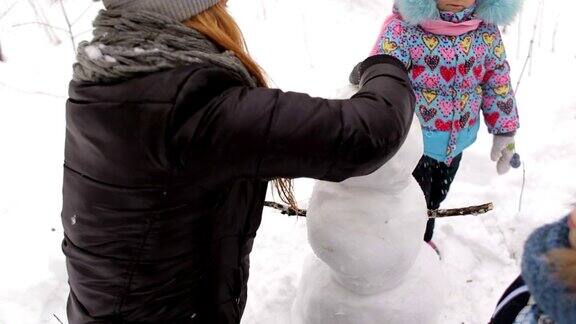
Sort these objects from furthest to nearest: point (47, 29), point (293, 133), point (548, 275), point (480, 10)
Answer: point (47, 29)
point (480, 10)
point (293, 133)
point (548, 275)

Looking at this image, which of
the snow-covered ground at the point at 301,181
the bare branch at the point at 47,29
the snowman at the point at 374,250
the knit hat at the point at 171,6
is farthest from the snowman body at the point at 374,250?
the bare branch at the point at 47,29

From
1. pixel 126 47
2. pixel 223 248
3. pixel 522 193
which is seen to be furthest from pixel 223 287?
pixel 522 193

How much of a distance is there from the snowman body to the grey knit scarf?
55cm

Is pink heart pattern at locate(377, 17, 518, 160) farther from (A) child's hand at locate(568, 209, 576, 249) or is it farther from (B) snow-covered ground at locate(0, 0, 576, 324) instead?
(A) child's hand at locate(568, 209, 576, 249)

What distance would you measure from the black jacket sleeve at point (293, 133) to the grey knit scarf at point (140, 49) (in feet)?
0.38

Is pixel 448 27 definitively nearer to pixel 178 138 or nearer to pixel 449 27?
pixel 449 27

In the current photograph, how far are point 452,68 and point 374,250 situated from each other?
2.56 ft

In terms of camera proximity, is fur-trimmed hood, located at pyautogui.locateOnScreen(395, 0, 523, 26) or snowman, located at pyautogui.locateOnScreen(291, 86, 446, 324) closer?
snowman, located at pyautogui.locateOnScreen(291, 86, 446, 324)

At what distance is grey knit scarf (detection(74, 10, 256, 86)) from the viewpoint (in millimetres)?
980

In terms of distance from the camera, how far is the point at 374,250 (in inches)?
55.6

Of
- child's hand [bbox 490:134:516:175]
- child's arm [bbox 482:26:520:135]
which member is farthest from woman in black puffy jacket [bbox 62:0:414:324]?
child's hand [bbox 490:134:516:175]

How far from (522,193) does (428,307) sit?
141 cm

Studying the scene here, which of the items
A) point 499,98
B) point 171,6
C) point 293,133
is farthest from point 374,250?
point 499,98

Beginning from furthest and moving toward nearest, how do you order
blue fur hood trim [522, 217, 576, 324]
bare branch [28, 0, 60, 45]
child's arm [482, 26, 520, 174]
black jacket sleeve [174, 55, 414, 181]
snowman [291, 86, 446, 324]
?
1. bare branch [28, 0, 60, 45]
2. child's arm [482, 26, 520, 174]
3. snowman [291, 86, 446, 324]
4. black jacket sleeve [174, 55, 414, 181]
5. blue fur hood trim [522, 217, 576, 324]
